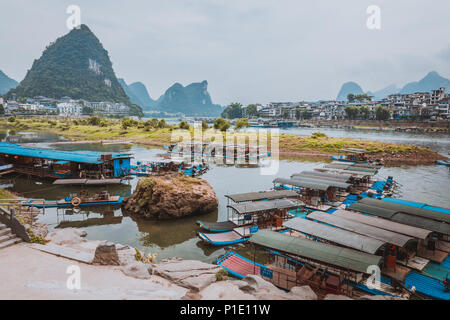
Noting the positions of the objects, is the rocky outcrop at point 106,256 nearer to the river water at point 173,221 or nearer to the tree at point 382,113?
the river water at point 173,221

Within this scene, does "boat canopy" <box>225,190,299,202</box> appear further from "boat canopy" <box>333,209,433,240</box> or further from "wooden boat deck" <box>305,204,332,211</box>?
"boat canopy" <box>333,209,433,240</box>

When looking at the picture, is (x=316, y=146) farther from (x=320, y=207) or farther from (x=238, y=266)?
(x=238, y=266)

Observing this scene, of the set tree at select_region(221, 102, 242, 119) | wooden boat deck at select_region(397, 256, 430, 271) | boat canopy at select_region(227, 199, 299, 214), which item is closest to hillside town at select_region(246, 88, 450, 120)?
tree at select_region(221, 102, 242, 119)

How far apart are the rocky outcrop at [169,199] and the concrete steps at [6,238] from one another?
8.14 meters

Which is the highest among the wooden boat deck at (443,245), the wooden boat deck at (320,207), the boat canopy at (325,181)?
the boat canopy at (325,181)

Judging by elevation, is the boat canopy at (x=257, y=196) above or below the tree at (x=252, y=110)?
below

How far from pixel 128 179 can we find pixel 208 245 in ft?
58.2

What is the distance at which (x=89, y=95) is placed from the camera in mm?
195250

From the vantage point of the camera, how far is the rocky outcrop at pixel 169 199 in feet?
59.6

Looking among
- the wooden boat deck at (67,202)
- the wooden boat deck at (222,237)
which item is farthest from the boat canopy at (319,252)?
the wooden boat deck at (67,202)

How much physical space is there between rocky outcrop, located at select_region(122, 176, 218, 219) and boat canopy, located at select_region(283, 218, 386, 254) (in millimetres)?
7887

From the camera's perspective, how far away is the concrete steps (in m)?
10.4

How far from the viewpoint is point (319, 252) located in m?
10.0
